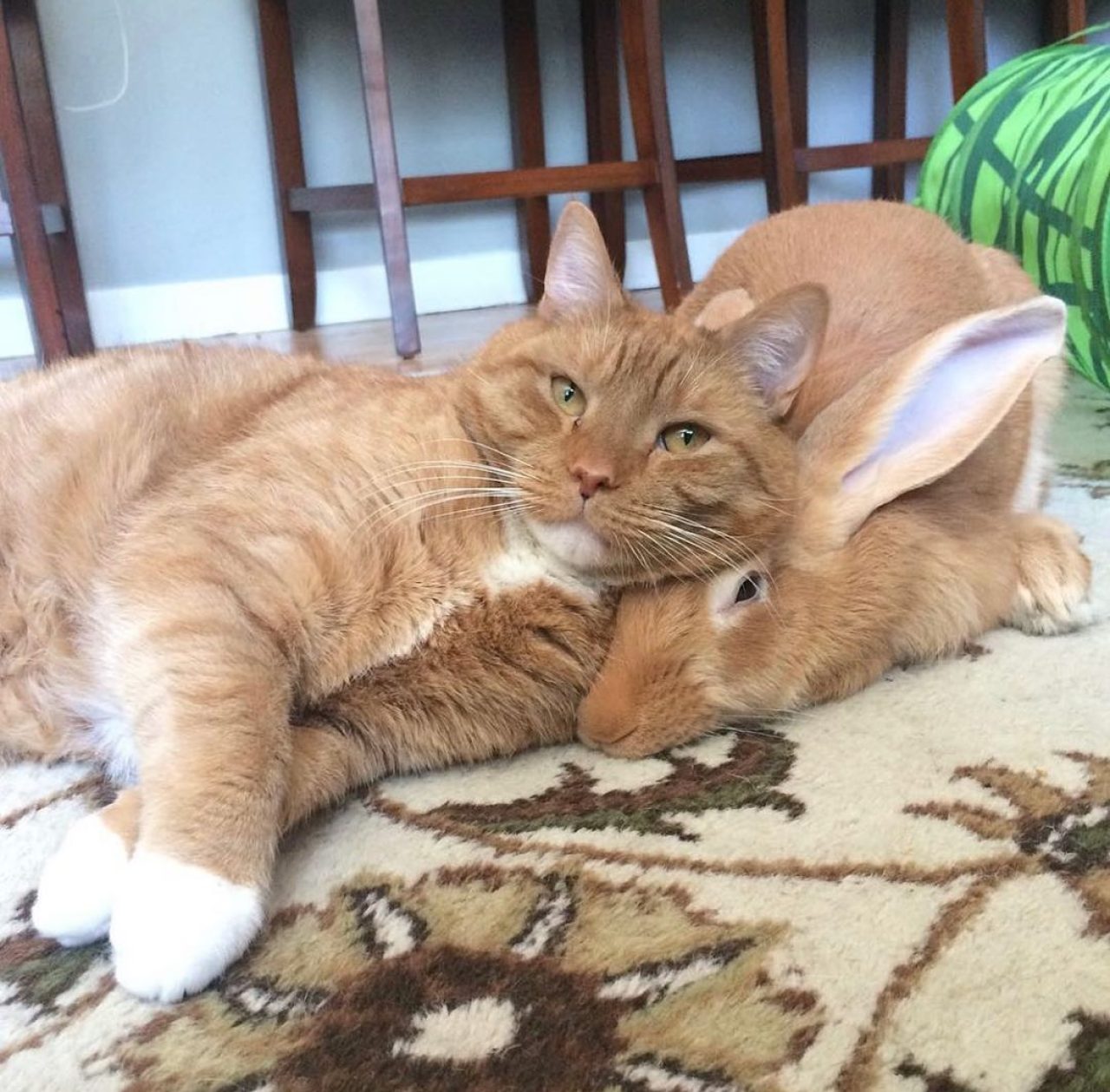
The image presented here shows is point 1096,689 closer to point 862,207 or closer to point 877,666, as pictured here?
point 877,666

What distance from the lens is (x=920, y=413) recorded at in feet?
3.88

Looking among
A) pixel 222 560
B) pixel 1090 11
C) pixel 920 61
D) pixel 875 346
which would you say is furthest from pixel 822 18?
pixel 222 560

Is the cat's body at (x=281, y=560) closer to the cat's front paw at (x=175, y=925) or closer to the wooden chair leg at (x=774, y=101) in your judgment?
the cat's front paw at (x=175, y=925)

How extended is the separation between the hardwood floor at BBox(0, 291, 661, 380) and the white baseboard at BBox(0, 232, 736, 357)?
2.6 inches

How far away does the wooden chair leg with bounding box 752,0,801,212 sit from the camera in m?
3.27

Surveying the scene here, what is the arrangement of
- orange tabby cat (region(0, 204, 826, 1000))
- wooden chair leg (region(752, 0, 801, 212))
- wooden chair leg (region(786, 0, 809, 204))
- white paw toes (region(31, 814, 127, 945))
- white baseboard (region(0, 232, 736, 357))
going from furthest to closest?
wooden chair leg (region(786, 0, 809, 204)) → white baseboard (region(0, 232, 736, 357)) → wooden chair leg (region(752, 0, 801, 212)) → orange tabby cat (region(0, 204, 826, 1000)) → white paw toes (region(31, 814, 127, 945))

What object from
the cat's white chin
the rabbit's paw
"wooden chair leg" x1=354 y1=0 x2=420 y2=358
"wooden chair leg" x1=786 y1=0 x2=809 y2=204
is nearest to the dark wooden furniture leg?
"wooden chair leg" x1=354 y1=0 x2=420 y2=358

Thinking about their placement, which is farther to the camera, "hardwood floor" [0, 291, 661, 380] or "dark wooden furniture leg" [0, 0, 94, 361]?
"hardwood floor" [0, 291, 661, 380]

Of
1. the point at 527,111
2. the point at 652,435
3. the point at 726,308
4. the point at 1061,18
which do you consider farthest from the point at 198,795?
the point at 1061,18

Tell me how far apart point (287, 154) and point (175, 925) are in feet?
10.3

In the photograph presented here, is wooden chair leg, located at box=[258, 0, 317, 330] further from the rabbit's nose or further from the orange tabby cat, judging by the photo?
the rabbit's nose

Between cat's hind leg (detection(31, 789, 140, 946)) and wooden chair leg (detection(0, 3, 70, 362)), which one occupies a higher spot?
wooden chair leg (detection(0, 3, 70, 362))

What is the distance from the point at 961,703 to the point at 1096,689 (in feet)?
0.48

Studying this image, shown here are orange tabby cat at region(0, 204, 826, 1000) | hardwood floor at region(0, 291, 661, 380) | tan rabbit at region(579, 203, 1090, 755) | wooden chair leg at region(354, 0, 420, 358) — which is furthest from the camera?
hardwood floor at region(0, 291, 661, 380)
